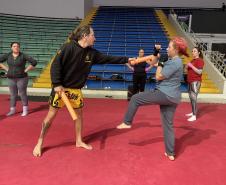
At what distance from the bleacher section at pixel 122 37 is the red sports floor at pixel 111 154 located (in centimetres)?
398

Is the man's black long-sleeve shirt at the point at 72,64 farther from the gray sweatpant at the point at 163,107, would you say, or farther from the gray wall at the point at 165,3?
the gray wall at the point at 165,3

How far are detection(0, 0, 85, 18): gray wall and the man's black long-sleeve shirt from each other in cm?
1350

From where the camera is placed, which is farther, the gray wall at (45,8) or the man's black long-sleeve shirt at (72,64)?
the gray wall at (45,8)

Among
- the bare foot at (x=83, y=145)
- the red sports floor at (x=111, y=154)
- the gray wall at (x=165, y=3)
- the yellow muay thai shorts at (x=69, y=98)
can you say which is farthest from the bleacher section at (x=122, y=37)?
the yellow muay thai shorts at (x=69, y=98)

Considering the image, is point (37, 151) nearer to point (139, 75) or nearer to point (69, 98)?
point (69, 98)

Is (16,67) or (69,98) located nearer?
(69,98)

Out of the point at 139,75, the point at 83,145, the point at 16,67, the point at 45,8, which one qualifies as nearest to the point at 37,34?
the point at 45,8

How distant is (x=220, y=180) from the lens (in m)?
4.07

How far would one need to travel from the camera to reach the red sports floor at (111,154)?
4.03m

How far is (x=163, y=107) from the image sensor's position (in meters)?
4.50

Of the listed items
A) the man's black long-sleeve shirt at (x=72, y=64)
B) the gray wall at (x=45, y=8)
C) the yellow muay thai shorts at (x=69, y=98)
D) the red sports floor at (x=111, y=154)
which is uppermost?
the gray wall at (x=45, y=8)

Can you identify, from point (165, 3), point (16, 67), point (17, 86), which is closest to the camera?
point (16, 67)

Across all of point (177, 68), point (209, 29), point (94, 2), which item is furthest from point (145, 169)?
point (94, 2)

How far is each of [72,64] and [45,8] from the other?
13810 millimetres
